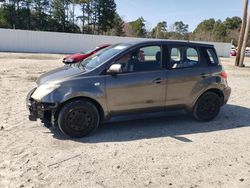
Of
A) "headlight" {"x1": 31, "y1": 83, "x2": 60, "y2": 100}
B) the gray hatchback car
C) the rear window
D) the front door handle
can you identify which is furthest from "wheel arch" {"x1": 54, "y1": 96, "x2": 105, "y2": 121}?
the rear window

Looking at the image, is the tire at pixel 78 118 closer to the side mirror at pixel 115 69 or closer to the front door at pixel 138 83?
the front door at pixel 138 83

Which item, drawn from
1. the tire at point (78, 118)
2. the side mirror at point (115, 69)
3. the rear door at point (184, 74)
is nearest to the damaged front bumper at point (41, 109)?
the tire at point (78, 118)

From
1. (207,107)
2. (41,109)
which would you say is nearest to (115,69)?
(41,109)

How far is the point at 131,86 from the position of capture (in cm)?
553

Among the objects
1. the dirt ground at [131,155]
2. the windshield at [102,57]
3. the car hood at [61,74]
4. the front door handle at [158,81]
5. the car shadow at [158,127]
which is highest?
the windshield at [102,57]

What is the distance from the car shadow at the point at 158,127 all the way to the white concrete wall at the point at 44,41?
1036 inches

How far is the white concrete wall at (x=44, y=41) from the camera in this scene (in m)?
29.5

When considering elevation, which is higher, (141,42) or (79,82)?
(141,42)

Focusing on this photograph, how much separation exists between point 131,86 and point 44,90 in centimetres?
158

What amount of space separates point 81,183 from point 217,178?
1835 mm

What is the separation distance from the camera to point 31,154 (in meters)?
4.53

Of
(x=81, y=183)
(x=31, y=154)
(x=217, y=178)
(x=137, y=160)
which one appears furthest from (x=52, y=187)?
(x=217, y=178)

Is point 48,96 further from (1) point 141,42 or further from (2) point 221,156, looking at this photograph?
(2) point 221,156

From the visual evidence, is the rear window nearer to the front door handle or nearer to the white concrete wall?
the front door handle
